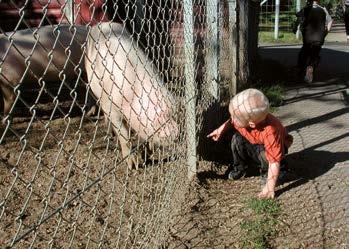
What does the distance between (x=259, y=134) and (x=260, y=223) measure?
2.28 ft

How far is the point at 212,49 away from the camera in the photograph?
4.66 metres

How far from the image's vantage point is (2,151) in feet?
14.5

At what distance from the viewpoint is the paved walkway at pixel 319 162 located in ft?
10.0

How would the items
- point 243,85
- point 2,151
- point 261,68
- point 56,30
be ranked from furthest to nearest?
point 261,68 < point 243,85 < point 2,151 < point 56,30

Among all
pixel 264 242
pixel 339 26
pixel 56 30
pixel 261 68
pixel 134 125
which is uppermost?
pixel 56 30

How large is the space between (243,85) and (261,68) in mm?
2745

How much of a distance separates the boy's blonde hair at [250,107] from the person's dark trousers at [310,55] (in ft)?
16.2

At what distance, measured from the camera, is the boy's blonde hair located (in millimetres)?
3365

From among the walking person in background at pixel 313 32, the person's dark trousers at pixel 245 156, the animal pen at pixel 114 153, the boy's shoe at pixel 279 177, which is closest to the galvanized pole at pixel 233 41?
the animal pen at pixel 114 153

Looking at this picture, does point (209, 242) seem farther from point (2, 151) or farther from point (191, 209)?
point (2, 151)

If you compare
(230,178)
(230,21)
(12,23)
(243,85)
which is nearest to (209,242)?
(230,178)

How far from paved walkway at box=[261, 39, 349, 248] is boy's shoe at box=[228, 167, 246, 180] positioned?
35 centimetres

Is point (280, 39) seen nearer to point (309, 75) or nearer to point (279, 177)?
point (309, 75)

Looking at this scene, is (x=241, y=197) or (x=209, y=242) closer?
(x=209, y=242)
